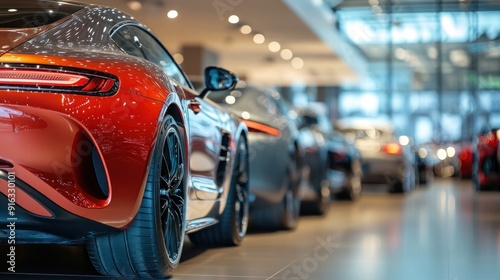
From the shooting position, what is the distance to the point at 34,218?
429 centimetres

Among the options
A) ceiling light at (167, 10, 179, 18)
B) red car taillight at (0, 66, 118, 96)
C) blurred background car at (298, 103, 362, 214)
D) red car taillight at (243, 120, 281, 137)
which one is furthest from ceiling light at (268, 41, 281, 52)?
red car taillight at (0, 66, 118, 96)

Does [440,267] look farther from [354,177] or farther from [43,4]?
[354,177]

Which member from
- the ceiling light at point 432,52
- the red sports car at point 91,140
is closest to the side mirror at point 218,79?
the red sports car at point 91,140

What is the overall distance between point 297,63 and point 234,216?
20.7 m

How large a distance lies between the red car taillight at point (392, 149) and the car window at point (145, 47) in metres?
13.5

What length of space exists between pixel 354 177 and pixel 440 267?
380 inches

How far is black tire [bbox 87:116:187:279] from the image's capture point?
4.67 m

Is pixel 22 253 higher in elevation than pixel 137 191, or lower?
lower

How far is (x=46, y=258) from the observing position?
6176 mm

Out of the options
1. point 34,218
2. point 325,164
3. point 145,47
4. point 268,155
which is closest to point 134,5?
point 268,155

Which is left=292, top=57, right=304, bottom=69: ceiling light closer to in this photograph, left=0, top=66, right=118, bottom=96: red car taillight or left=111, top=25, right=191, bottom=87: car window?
left=111, top=25, right=191, bottom=87: car window

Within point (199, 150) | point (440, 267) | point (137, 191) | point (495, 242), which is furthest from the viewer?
point (495, 242)

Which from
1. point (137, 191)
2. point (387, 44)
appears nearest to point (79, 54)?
point (137, 191)

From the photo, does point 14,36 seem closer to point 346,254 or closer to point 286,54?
point 346,254
